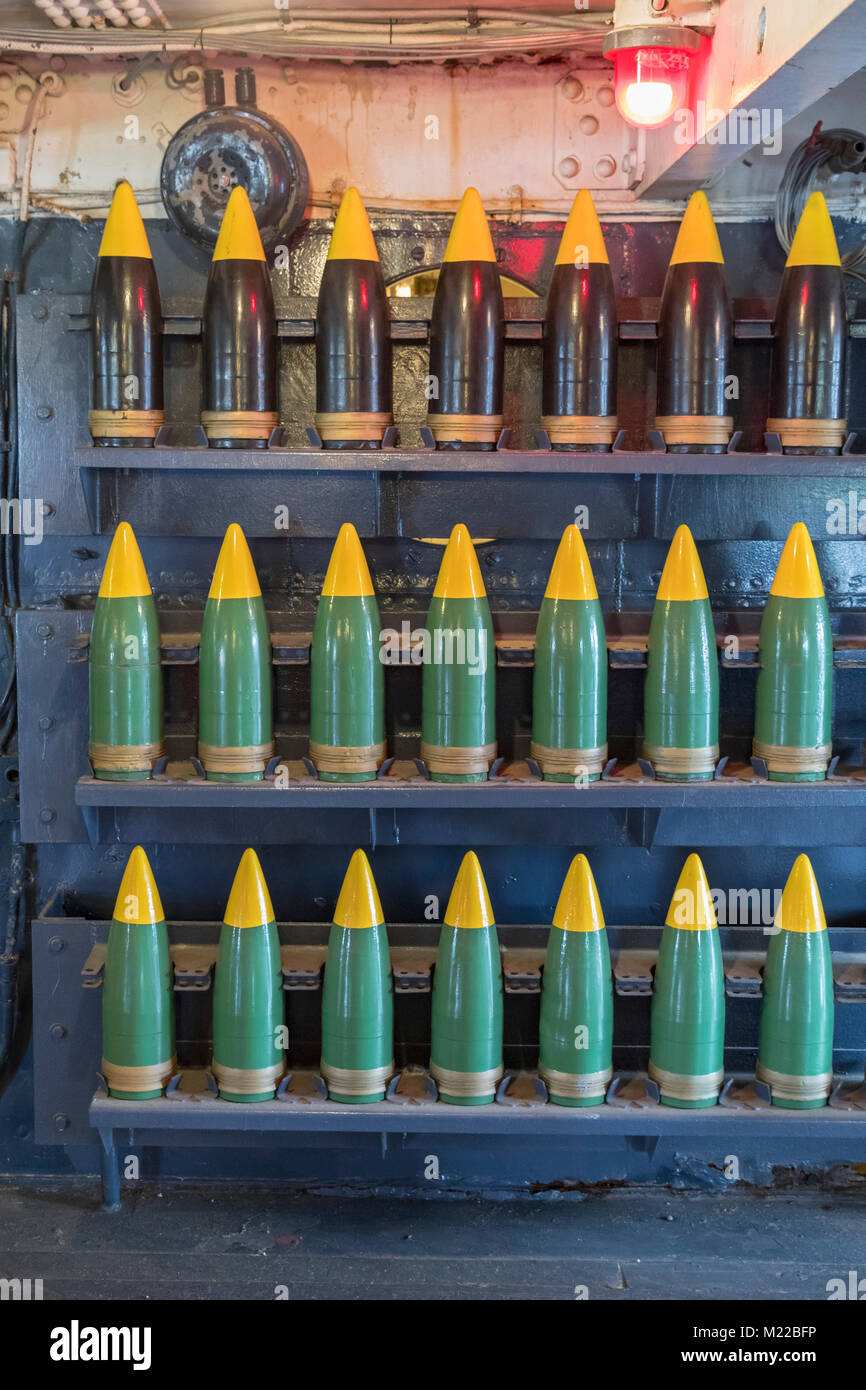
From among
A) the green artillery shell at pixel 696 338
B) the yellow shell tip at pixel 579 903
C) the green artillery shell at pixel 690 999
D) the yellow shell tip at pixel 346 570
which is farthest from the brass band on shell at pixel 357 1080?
the green artillery shell at pixel 696 338

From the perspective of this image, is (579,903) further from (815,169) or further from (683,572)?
(815,169)

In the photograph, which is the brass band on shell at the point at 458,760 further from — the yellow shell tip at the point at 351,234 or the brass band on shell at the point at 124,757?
the yellow shell tip at the point at 351,234

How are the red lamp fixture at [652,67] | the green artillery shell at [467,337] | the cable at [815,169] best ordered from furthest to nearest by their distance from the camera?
the cable at [815,169] → the green artillery shell at [467,337] → the red lamp fixture at [652,67]

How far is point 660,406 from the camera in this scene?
2715mm

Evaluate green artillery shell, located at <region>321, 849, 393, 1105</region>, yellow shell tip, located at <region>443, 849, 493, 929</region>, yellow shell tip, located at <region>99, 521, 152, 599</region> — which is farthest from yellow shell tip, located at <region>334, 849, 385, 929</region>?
yellow shell tip, located at <region>99, 521, 152, 599</region>

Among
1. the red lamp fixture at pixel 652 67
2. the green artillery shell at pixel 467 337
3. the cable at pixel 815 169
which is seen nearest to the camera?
the red lamp fixture at pixel 652 67

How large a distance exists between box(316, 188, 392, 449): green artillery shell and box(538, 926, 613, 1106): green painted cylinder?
1.14m

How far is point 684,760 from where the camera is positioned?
8.75 feet

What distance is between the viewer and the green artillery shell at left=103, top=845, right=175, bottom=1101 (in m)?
2.68

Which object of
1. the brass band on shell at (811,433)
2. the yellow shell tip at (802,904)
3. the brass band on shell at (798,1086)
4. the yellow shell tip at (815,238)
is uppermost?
the yellow shell tip at (815,238)

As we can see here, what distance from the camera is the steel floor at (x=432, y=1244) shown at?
2635 mm

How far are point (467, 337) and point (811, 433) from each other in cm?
75

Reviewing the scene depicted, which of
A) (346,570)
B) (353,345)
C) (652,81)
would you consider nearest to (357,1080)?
(346,570)

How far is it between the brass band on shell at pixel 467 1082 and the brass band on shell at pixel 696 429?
4.56 feet
